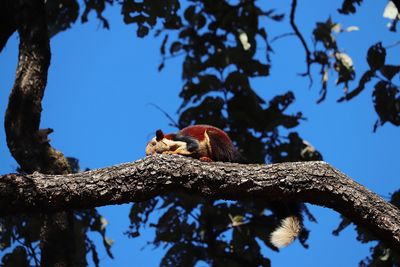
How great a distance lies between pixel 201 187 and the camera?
136 inches

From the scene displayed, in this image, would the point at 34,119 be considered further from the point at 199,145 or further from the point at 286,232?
the point at 286,232

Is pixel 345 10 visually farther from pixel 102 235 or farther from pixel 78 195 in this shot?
pixel 78 195

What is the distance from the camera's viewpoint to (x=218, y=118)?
22.2ft

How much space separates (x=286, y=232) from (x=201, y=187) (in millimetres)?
998

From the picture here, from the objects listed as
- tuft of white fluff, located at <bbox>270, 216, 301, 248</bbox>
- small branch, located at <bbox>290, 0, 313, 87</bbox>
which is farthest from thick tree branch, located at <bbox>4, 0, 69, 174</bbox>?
small branch, located at <bbox>290, 0, 313, 87</bbox>

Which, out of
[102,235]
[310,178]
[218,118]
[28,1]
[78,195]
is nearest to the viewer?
[78,195]

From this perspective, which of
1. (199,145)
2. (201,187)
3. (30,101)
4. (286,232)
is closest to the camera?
(201,187)

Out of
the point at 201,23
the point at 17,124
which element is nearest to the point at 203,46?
the point at 201,23

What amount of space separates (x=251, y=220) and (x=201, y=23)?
252 cm

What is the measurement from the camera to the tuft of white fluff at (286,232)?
Answer: 4.12 m

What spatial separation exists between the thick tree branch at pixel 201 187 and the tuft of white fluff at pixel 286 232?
58cm

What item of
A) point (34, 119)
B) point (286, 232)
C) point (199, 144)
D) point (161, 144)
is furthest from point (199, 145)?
point (34, 119)

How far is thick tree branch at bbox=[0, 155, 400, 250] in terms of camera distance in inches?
129

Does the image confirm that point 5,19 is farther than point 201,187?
Yes
